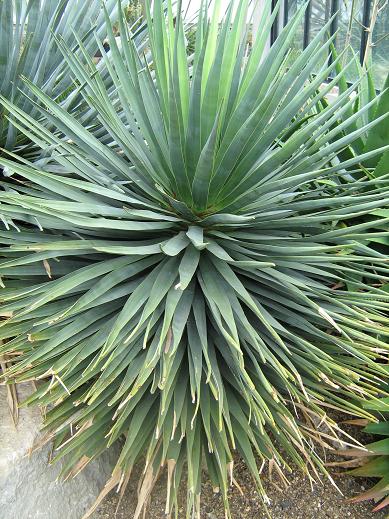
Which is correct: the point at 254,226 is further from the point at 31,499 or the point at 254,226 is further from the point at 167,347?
the point at 31,499

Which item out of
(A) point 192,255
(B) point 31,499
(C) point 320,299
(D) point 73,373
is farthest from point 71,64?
(B) point 31,499

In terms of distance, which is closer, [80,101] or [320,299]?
[320,299]

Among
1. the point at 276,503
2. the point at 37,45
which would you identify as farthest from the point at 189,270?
the point at 37,45

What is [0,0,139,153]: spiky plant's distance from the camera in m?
2.46

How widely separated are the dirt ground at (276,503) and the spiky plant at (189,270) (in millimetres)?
314

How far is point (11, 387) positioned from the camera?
2.25m

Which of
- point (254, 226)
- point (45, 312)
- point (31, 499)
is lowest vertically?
point (31, 499)

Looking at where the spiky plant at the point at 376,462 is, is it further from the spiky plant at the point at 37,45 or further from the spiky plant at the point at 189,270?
the spiky plant at the point at 37,45

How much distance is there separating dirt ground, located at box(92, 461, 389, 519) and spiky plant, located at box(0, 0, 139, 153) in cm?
168

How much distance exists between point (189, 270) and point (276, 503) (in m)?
1.19

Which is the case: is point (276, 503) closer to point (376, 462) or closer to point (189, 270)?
point (376, 462)

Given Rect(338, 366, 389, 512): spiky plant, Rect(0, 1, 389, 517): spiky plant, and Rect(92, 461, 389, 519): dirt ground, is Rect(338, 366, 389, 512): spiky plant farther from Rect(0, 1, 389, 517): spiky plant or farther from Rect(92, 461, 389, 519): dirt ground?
Rect(0, 1, 389, 517): spiky plant

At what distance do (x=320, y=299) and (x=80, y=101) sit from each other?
63.3 inches

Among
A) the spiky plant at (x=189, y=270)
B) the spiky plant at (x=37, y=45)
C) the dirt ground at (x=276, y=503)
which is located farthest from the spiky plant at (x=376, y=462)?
the spiky plant at (x=37, y=45)
